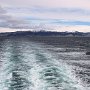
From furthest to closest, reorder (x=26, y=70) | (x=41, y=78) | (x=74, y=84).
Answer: (x=26, y=70) → (x=41, y=78) → (x=74, y=84)

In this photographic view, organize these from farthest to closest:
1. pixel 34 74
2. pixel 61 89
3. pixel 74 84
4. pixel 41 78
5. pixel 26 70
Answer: pixel 26 70
pixel 34 74
pixel 41 78
pixel 74 84
pixel 61 89

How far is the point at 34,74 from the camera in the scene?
51594 millimetres

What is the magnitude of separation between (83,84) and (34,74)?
34.6 ft

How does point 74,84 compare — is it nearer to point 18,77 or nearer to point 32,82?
point 32,82

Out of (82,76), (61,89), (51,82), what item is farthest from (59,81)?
(82,76)

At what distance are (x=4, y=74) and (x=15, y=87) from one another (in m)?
11.6

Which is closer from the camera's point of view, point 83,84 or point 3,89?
point 3,89

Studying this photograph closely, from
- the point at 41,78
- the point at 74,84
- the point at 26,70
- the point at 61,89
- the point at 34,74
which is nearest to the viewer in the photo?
the point at 61,89

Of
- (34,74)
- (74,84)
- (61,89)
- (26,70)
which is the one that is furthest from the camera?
(26,70)

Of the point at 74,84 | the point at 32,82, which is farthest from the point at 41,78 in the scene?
the point at 74,84

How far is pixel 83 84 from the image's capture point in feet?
147

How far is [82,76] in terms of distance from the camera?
5306cm

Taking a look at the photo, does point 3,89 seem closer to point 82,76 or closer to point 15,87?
point 15,87

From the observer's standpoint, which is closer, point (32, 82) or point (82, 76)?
point (32, 82)
